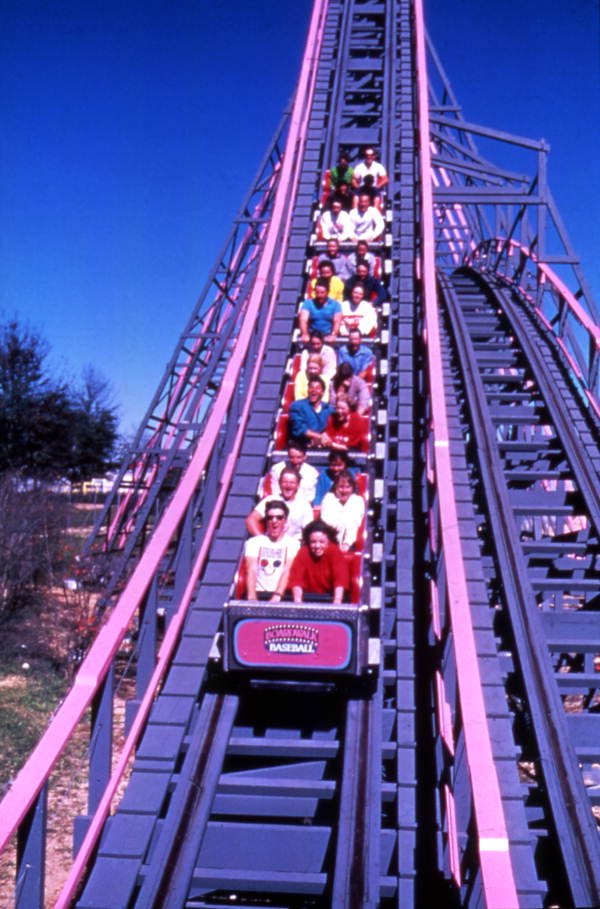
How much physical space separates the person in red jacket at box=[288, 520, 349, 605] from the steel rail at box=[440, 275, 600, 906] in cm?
136

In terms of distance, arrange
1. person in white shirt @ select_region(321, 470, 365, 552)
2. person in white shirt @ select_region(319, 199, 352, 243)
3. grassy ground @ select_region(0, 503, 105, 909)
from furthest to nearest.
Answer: person in white shirt @ select_region(319, 199, 352, 243), grassy ground @ select_region(0, 503, 105, 909), person in white shirt @ select_region(321, 470, 365, 552)

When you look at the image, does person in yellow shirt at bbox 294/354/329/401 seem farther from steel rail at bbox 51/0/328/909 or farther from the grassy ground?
the grassy ground

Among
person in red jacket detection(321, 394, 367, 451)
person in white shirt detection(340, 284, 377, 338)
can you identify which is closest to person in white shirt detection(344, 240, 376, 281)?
person in white shirt detection(340, 284, 377, 338)

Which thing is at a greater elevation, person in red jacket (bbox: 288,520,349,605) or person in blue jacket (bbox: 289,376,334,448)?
person in blue jacket (bbox: 289,376,334,448)

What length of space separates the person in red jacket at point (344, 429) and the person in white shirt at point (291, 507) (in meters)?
0.82

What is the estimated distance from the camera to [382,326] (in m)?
9.13

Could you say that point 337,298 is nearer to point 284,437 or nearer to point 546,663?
point 284,437

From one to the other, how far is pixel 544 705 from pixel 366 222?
6.80 metres

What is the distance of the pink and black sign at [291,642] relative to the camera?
4.91 meters

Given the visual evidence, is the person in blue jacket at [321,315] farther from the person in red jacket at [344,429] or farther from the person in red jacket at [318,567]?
the person in red jacket at [318,567]

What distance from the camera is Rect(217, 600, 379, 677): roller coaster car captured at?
4.91 m

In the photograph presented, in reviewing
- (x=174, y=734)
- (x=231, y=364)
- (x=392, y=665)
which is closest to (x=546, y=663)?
(x=392, y=665)

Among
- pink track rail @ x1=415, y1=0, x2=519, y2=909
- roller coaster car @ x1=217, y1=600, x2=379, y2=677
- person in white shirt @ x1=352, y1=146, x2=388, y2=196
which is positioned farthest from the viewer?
person in white shirt @ x1=352, y1=146, x2=388, y2=196

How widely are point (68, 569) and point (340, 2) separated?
11.3 metres
